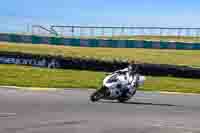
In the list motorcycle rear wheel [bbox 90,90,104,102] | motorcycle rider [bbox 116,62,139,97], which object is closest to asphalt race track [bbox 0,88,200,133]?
motorcycle rear wheel [bbox 90,90,104,102]

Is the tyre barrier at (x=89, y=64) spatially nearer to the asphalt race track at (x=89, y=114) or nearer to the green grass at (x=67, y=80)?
the green grass at (x=67, y=80)

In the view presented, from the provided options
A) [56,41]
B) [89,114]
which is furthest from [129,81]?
[56,41]

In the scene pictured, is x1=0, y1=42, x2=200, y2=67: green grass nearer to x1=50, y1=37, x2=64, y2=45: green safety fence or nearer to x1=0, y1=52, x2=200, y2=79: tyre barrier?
x1=50, y1=37, x2=64, y2=45: green safety fence

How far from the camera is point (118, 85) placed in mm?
13570

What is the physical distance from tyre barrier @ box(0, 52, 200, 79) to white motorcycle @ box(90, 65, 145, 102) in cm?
748

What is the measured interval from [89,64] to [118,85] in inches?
390

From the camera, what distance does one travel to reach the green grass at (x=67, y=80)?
19.7 m

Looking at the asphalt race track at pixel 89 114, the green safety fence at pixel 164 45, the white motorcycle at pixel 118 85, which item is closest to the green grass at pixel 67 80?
the asphalt race track at pixel 89 114

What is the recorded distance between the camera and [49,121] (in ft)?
35.9

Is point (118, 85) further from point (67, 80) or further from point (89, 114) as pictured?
point (67, 80)

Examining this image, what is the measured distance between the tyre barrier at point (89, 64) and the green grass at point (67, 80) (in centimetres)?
23

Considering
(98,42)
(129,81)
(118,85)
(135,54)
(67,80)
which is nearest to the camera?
(118,85)

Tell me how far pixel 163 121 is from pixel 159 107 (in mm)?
2376

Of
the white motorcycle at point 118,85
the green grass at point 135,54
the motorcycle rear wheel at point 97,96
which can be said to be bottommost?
the green grass at point 135,54
